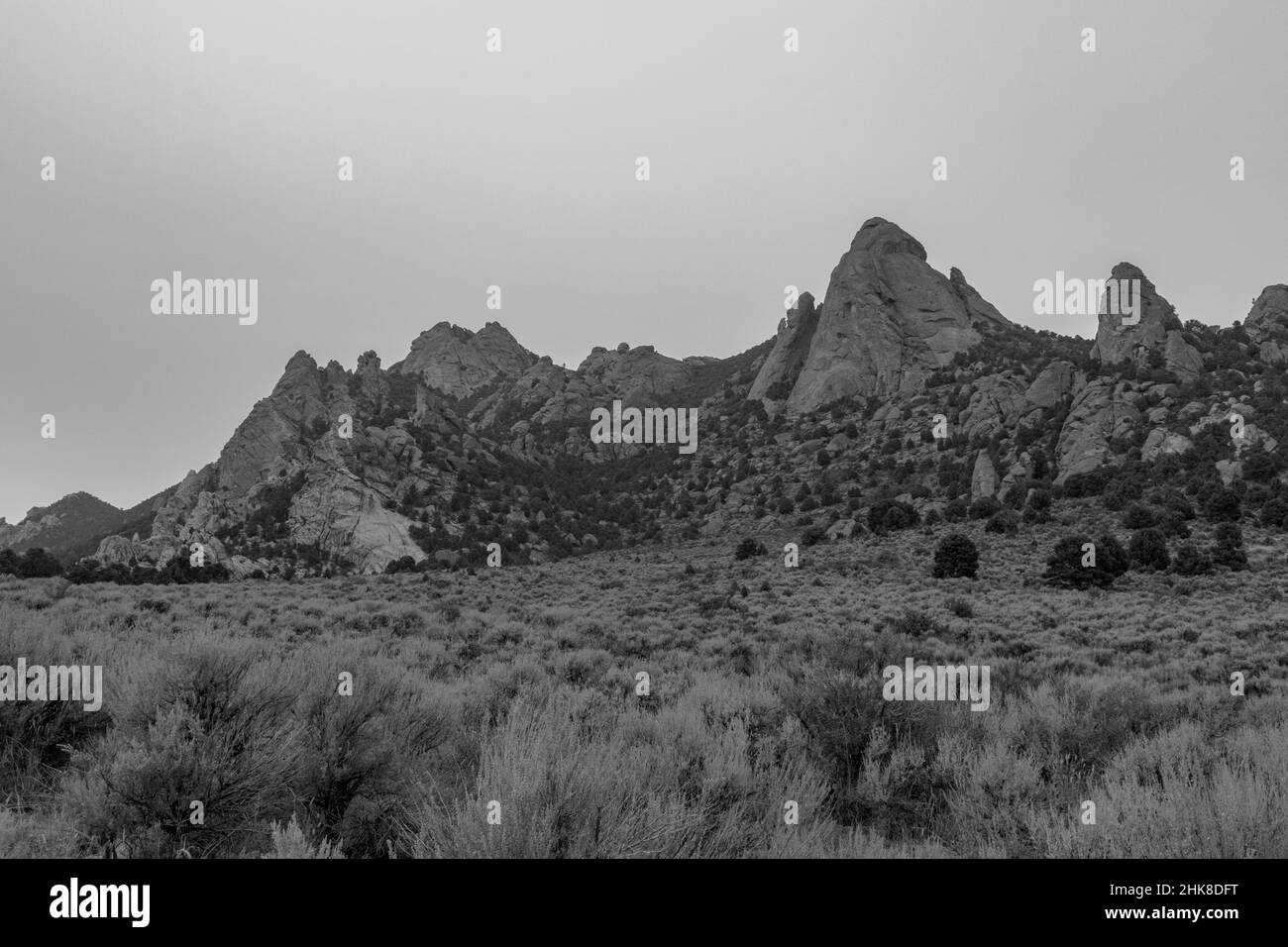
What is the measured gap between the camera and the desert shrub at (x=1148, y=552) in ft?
91.0

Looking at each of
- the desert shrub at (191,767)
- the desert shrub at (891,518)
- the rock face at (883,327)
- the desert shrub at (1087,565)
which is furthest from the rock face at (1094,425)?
the desert shrub at (191,767)

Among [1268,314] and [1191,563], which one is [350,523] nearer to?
[1191,563]

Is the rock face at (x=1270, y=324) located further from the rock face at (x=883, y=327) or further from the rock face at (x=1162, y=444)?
the rock face at (x=883, y=327)

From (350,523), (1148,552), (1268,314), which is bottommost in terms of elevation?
(1148,552)

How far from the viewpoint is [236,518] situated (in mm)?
65438

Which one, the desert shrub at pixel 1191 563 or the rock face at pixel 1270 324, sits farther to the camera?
the rock face at pixel 1270 324

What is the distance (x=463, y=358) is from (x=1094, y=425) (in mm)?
123059

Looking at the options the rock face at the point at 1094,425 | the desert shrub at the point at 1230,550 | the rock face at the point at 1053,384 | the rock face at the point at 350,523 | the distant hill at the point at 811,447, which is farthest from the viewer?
the rock face at the point at 350,523

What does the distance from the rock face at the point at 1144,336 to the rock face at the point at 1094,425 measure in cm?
591

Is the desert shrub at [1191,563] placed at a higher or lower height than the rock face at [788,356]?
lower

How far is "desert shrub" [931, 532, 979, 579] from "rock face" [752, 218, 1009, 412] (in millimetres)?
49354

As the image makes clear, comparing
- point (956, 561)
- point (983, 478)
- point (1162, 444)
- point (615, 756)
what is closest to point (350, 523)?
point (956, 561)

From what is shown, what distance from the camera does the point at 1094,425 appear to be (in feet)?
165
